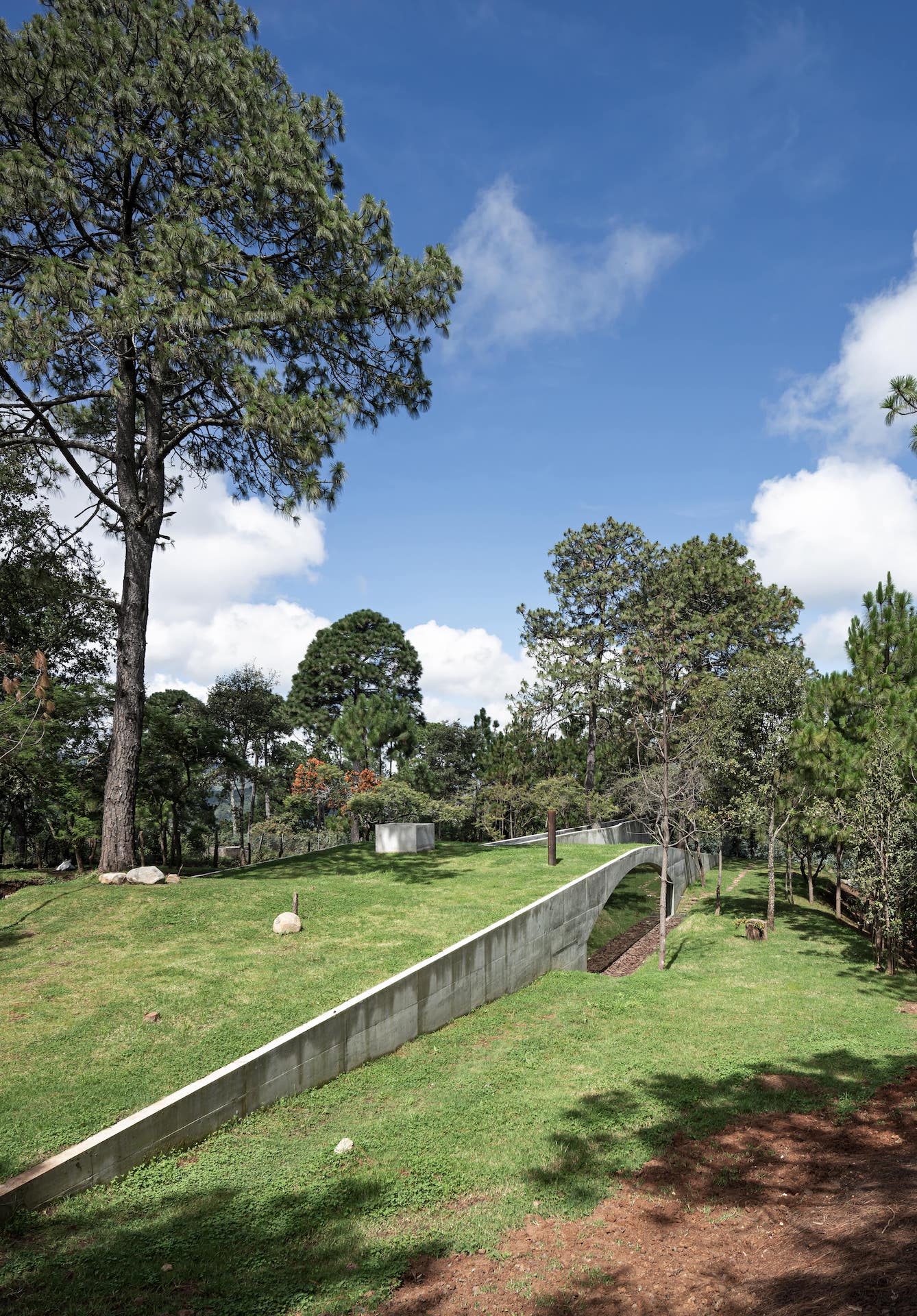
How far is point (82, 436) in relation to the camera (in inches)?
715

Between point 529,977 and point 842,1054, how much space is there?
6.01 m

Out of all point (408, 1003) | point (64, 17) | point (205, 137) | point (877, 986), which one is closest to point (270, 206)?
point (205, 137)

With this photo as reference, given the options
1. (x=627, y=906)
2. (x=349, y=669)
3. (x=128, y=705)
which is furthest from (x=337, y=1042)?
(x=349, y=669)

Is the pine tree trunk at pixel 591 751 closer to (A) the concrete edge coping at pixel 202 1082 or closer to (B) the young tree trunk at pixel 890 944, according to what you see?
(B) the young tree trunk at pixel 890 944

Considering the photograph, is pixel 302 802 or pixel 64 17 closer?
pixel 64 17

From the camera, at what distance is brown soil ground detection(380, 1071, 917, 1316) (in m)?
4.73

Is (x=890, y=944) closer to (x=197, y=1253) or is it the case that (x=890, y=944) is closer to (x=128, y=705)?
(x=197, y=1253)

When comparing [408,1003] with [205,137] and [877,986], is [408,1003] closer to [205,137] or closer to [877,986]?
[877,986]

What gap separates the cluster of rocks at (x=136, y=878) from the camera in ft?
46.2

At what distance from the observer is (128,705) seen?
14.9 metres

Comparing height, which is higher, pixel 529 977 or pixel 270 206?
pixel 270 206

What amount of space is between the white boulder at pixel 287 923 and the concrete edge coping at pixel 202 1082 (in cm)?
259

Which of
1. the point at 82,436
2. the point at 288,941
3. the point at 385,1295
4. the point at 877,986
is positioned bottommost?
the point at 877,986

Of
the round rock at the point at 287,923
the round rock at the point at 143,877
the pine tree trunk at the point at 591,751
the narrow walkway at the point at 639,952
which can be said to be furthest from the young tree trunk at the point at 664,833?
the pine tree trunk at the point at 591,751
